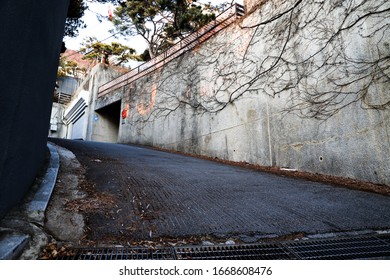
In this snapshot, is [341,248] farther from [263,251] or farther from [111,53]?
[111,53]

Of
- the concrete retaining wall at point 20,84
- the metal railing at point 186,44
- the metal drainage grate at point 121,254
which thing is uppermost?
the metal railing at point 186,44

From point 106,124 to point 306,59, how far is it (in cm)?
1237

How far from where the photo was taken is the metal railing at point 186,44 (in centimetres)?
697

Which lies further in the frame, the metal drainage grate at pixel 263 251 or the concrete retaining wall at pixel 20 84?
the metal drainage grate at pixel 263 251

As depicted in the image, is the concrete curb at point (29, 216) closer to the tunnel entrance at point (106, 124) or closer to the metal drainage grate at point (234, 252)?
the metal drainage grate at point (234, 252)

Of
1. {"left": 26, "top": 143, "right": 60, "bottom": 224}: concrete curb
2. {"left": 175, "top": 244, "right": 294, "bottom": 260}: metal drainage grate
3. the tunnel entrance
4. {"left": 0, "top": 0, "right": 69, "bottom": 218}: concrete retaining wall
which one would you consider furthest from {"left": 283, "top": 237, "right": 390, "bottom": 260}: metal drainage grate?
the tunnel entrance

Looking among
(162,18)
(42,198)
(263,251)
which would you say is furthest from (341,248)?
(162,18)

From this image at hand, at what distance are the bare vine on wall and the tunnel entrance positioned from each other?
8.26 meters

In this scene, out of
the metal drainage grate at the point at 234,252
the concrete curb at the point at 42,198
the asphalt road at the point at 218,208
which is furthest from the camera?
the asphalt road at the point at 218,208

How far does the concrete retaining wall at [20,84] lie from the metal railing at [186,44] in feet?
20.7

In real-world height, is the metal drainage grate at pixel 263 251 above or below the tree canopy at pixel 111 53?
below

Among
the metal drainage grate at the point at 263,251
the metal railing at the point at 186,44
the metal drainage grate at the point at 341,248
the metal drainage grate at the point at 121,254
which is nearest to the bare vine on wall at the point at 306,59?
the metal railing at the point at 186,44

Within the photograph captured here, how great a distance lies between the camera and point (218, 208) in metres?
→ 2.17
